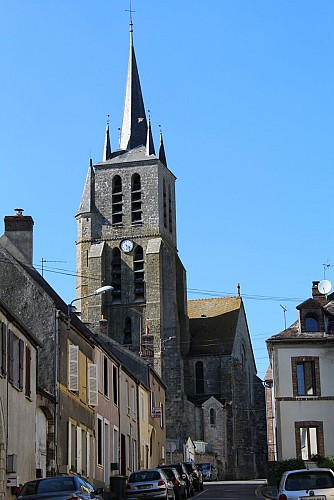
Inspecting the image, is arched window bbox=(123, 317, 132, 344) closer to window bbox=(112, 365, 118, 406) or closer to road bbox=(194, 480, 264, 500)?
road bbox=(194, 480, 264, 500)

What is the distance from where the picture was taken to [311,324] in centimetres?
4216

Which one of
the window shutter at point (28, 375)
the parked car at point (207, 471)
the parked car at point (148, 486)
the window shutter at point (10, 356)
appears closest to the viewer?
the window shutter at point (10, 356)

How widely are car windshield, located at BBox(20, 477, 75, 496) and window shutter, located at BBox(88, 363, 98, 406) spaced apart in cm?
1205

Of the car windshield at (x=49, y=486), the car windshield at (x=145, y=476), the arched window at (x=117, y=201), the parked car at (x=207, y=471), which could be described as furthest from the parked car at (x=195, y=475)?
the arched window at (x=117, y=201)

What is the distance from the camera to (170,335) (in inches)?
3265

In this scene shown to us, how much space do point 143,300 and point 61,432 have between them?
56840 mm

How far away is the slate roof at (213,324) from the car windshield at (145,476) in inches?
2397

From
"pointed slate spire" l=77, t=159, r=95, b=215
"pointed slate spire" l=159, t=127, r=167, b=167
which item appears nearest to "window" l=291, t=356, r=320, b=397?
"pointed slate spire" l=77, t=159, r=95, b=215

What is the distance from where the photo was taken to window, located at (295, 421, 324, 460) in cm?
4000

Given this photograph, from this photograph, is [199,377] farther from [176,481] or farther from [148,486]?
[148,486]

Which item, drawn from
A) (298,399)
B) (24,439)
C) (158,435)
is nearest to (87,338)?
(24,439)

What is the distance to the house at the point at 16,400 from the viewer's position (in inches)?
864

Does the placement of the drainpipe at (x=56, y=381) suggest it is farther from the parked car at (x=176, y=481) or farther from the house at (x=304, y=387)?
the house at (x=304, y=387)

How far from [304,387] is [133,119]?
54655mm
